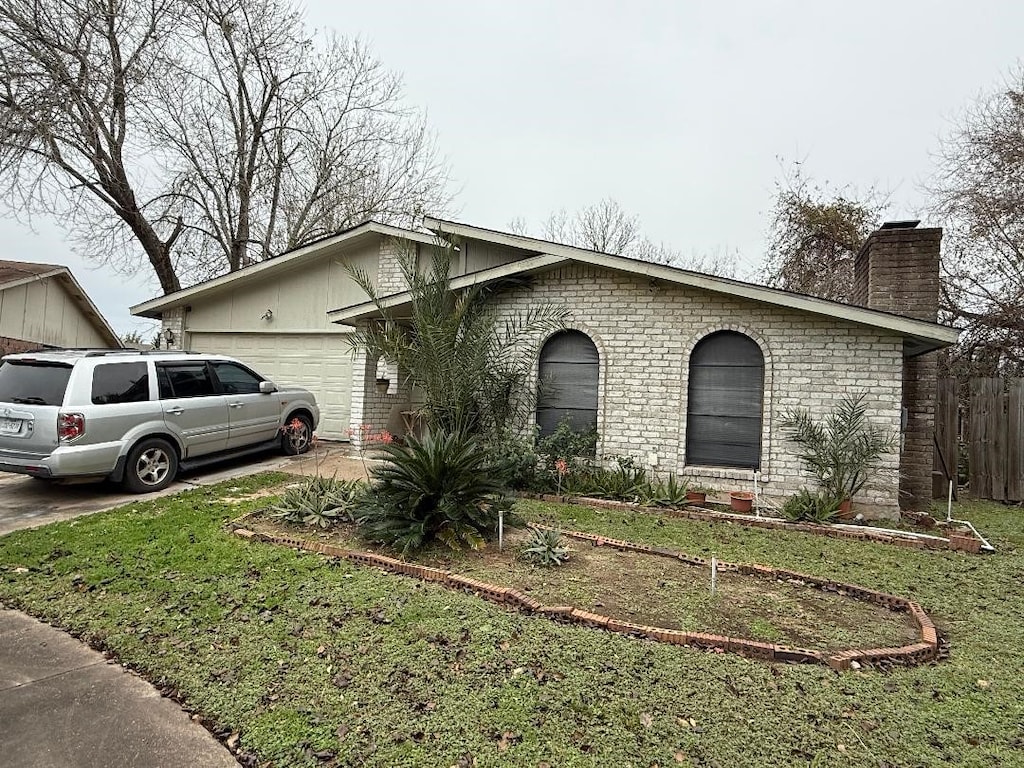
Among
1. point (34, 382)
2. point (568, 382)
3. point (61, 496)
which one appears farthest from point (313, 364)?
point (568, 382)

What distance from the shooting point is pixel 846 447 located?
7000mm

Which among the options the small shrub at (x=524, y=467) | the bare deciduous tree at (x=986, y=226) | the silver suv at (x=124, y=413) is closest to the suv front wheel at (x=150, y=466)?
the silver suv at (x=124, y=413)

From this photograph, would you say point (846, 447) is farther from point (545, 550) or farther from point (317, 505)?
point (317, 505)

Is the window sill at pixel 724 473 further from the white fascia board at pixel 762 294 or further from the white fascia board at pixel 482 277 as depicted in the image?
the white fascia board at pixel 482 277

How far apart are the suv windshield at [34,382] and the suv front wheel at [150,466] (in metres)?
1.05

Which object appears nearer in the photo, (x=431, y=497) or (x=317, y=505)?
(x=431, y=497)

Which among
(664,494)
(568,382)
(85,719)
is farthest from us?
(568,382)

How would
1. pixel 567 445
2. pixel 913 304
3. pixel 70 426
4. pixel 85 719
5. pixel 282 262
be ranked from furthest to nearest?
pixel 282 262 → pixel 913 304 → pixel 567 445 → pixel 70 426 → pixel 85 719

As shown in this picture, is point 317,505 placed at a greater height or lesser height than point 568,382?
lesser

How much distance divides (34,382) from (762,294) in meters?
8.88

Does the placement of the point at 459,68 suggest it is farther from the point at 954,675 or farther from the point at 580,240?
the point at 954,675

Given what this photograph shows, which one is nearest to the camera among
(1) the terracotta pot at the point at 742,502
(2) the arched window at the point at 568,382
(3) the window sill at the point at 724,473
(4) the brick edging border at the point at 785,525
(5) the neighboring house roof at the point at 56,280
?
(4) the brick edging border at the point at 785,525

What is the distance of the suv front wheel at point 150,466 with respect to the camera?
6.85m

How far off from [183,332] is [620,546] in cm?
1117
